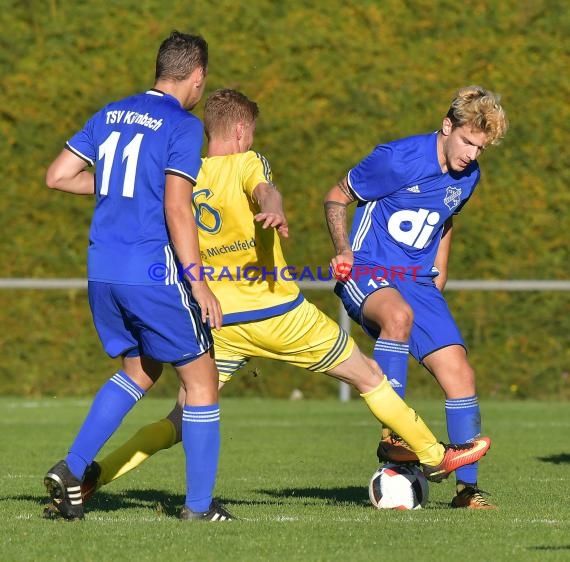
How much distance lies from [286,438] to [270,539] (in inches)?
205

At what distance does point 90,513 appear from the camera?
247 inches

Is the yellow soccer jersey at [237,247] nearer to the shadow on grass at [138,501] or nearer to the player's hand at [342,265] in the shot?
the player's hand at [342,265]

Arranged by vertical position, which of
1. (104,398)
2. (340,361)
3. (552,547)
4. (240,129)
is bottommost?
(552,547)

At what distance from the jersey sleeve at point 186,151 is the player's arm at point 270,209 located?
13.0 inches

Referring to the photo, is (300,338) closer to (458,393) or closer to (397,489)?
(397,489)

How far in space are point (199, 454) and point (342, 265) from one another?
1.32 m

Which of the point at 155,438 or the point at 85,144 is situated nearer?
the point at 85,144

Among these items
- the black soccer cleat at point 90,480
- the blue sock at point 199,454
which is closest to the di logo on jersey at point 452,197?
the blue sock at point 199,454

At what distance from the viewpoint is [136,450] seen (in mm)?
6492

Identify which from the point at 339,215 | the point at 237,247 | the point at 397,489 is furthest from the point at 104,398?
the point at 339,215

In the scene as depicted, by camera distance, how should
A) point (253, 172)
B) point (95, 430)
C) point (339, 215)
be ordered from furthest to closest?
point (339, 215) → point (253, 172) → point (95, 430)

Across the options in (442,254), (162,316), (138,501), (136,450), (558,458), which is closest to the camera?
(162,316)

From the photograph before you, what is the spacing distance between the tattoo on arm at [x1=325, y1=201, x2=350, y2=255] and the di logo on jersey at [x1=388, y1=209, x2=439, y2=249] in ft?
0.99

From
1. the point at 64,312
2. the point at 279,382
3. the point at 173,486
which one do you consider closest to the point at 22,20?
the point at 64,312
